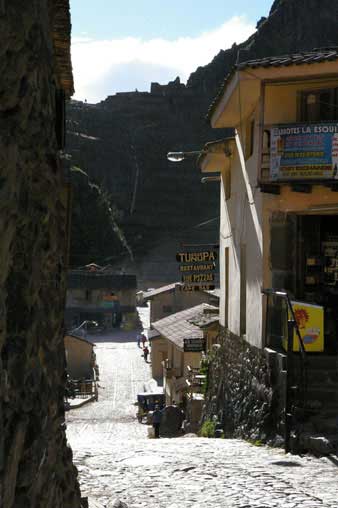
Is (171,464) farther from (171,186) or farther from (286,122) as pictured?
(171,186)

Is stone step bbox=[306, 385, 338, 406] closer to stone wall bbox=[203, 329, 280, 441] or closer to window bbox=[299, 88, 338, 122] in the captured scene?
stone wall bbox=[203, 329, 280, 441]

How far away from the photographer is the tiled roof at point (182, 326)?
24506 mm

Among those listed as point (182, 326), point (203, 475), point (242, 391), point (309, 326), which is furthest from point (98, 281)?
point (203, 475)

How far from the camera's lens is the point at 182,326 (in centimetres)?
2766

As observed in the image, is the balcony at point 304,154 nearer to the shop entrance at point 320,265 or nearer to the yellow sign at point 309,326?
the shop entrance at point 320,265

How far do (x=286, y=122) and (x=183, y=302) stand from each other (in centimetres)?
3084

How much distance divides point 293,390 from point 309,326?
144 centimetres

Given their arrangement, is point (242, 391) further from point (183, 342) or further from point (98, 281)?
point (98, 281)

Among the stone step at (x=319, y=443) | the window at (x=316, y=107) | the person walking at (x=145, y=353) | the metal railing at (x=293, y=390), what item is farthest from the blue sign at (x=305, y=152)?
the person walking at (x=145, y=353)

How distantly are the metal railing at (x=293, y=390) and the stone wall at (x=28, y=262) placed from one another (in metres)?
5.46

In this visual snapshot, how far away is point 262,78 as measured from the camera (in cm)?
1291

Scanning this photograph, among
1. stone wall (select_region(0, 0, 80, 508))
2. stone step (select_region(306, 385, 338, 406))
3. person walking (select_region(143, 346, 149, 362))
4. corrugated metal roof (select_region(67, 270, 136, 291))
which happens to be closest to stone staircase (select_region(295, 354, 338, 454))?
stone step (select_region(306, 385, 338, 406))

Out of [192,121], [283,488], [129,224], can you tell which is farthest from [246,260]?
[192,121]

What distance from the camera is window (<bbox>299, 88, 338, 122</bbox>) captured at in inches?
527
